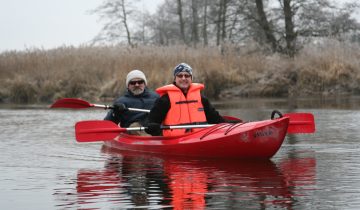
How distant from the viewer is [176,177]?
7051mm

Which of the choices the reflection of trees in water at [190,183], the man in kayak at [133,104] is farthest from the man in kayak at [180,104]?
the man in kayak at [133,104]

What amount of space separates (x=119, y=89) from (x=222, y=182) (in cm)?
1495

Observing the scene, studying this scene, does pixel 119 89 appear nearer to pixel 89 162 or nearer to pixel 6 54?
pixel 6 54

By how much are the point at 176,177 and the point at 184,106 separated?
6.17ft

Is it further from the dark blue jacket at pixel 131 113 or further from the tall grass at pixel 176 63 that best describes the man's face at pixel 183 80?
the tall grass at pixel 176 63

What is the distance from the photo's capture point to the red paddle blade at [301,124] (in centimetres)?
875

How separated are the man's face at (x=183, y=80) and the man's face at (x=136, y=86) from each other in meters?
1.67

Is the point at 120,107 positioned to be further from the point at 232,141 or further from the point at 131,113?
the point at 232,141

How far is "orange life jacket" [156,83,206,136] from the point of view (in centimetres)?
873

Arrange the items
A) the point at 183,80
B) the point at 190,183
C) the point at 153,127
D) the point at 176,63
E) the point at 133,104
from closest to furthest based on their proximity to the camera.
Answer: the point at 190,183, the point at 153,127, the point at 183,80, the point at 133,104, the point at 176,63

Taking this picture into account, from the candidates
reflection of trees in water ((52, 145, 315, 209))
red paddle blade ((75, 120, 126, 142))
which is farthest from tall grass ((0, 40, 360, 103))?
reflection of trees in water ((52, 145, 315, 209))

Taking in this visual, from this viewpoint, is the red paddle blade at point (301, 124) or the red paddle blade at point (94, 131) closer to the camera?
the red paddle blade at point (301, 124)

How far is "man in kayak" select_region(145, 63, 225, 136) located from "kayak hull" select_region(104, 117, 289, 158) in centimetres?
27

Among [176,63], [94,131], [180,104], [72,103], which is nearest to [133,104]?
[72,103]
